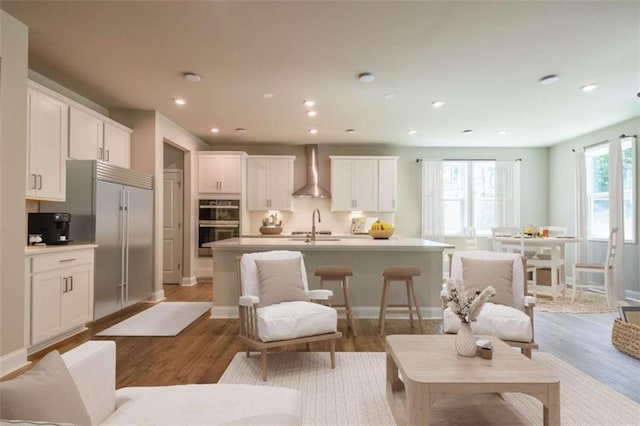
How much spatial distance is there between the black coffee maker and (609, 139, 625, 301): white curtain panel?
23.2ft

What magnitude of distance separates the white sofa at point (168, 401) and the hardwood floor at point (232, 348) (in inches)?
48.7

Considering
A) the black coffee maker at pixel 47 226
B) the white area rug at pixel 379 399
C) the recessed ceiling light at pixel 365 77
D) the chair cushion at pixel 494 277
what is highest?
the recessed ceiling light at pixel 365 77

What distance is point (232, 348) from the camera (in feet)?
11.1

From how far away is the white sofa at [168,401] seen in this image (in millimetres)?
1343

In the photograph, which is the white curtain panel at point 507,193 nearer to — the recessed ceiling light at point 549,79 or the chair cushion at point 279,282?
the recessed ceiling light at point 549,79

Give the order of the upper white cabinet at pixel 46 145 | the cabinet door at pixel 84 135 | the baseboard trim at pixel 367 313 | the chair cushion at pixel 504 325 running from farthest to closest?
1. the baseboard trim at pixel 367 313
2. the cabinet door at pixel 84 135
3. the upper white cabinet at pixel 46 145
4. the chair cushion at pixel 504 325

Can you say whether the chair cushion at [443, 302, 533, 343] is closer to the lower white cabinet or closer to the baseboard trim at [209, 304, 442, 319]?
the baseboard trim at [209, 304, 442, 319]

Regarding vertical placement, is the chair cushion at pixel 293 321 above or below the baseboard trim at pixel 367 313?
above

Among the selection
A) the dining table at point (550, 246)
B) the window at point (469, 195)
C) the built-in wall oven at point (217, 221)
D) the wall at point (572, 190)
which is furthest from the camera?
the window at point (469, 195)

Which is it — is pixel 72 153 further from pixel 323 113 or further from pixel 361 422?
pixel 361 422

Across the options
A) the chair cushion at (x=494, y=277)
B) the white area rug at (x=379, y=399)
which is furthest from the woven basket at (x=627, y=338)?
the chair cushion at (x=494, y=277)

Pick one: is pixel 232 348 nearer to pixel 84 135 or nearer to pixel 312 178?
pixel 84 135

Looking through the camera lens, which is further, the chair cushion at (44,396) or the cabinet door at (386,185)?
the cabinet door at (386,185)

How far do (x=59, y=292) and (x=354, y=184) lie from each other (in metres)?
5.21
